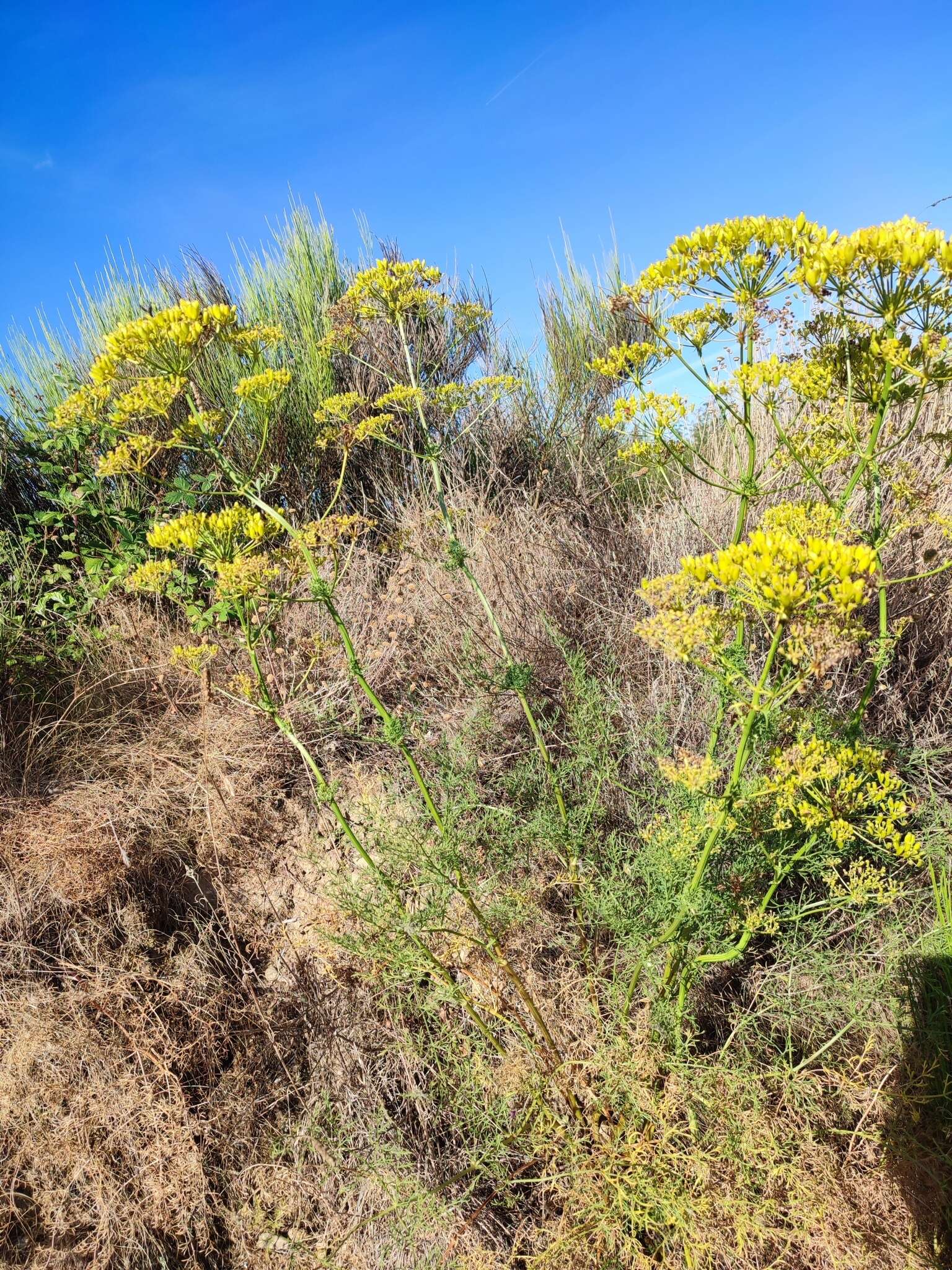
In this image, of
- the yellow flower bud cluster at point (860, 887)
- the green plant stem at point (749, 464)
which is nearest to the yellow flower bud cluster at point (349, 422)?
the green plant stem at point (749, 464)

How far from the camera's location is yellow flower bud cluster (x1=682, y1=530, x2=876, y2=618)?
4.28ft

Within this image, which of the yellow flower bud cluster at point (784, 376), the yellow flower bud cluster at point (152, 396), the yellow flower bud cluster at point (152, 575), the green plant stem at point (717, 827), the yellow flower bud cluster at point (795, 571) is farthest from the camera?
the yellow flower bud cluster at point (152, 575)

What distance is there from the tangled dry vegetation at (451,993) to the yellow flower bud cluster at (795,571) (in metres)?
0.75

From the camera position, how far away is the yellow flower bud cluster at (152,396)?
2181 mm

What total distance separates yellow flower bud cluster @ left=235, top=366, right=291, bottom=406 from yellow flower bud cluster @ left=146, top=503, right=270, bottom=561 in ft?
1.39

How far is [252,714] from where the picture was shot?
3887 mm

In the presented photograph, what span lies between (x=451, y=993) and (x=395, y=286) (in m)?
2.52

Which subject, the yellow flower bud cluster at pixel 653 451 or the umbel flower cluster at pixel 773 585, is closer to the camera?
the umbel flower cluster at pixel 773 585

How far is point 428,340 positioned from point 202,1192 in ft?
19.7

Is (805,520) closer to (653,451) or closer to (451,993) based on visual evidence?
(653,451)

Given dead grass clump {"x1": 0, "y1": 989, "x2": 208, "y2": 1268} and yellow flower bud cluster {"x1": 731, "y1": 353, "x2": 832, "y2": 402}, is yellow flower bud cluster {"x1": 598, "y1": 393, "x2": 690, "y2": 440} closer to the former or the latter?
yellow flower bud cluster {"x1": 731, "y1": 353, "x2": 832, "y2": 402}

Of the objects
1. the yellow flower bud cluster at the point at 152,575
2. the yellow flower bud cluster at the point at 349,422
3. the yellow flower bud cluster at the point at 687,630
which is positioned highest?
the yellow flower bud cluster at the point at 349,422

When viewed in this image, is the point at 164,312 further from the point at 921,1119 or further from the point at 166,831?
the point at 921,1119

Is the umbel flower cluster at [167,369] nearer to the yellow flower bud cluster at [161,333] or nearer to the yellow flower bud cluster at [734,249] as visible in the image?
the yellow flower bud cluster at [161,333]
